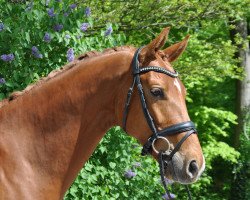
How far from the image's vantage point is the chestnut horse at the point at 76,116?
8.93 ft

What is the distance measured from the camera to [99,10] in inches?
274

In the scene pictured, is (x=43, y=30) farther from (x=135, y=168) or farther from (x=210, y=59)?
(x=210, y=59)

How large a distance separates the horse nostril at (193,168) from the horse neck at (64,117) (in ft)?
1.69

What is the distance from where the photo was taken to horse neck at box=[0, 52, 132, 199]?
280cm

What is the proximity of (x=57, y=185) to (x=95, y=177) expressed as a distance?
234 centimetres

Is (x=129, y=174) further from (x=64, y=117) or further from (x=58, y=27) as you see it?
(x=64, y=117)

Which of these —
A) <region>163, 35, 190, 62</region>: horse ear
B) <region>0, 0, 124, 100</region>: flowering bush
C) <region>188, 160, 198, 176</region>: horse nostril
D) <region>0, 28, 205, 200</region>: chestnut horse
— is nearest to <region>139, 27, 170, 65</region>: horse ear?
<region>0, 28, 205, 200</region>: chestnut horse

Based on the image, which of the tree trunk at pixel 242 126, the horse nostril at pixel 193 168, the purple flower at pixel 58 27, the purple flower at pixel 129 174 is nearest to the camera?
the horse nostril at pixel 193 168

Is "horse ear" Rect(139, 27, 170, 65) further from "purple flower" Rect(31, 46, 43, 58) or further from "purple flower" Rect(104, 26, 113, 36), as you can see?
"purple flower" Rect(104, 26, 113, 36)

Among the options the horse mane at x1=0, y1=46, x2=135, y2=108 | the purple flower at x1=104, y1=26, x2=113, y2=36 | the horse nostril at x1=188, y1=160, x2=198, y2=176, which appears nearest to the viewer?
the horse nostril at x1=188, y1=160, x2=198, y2=176

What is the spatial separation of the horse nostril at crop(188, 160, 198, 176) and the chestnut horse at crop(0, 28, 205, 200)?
0.11 ft

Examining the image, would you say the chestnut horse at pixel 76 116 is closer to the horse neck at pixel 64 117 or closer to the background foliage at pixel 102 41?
the horse neck at pixel 64 117

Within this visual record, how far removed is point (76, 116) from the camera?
9.36 feet

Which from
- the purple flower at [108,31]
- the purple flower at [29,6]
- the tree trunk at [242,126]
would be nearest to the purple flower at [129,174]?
the purple flower at [108,31]
